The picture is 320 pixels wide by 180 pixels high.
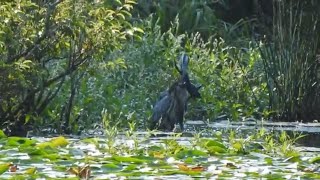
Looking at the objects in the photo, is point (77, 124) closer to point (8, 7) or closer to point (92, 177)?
point (8, 7)

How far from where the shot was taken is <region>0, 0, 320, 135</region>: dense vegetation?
9.82 metres

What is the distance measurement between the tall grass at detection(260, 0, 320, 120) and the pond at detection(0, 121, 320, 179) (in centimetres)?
376

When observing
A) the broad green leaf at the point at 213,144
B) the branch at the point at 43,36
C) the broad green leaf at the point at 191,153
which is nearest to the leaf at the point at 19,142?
the broad green leaf at the point at 191,153

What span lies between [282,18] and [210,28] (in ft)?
15.6

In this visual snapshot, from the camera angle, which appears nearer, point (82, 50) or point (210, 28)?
point (82, 50)

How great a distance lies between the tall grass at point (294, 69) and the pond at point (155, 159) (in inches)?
148

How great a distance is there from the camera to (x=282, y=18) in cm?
1291

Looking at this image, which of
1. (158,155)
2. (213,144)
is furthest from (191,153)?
(213,144)

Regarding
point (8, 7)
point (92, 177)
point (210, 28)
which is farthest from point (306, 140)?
point (210, 28)

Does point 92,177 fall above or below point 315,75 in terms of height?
below

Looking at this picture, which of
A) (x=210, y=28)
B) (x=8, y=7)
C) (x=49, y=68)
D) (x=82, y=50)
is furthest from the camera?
(x=210, y=28)

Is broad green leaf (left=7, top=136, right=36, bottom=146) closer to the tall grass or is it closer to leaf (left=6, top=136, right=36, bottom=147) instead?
leaf (left=6, top=136, right=36, bottom=147)

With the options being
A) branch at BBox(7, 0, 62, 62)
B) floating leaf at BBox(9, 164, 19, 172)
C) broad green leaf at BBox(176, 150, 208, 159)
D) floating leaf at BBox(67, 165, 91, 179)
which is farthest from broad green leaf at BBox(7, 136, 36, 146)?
branch at BBox(7, 0, 62, 62)

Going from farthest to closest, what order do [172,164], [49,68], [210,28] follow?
[210,28], [49,68], [172,164]
